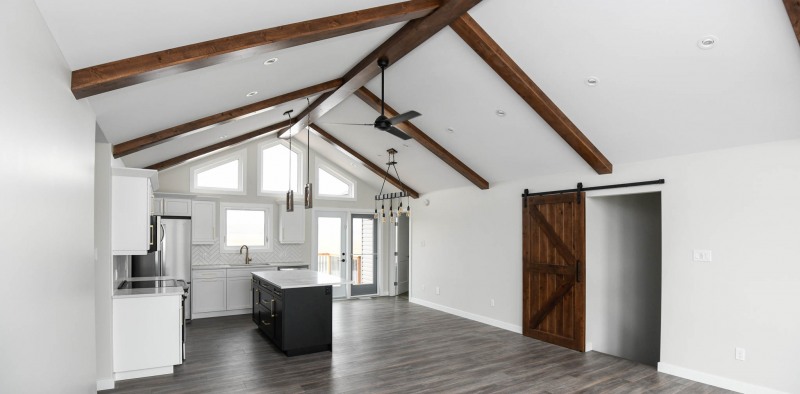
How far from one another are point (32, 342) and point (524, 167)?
594 centimetres

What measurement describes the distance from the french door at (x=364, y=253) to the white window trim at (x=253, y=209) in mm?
1872

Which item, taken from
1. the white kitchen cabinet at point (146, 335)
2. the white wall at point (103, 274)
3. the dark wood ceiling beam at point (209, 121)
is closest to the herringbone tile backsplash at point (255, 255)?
the dark wood ceiling beam at point (209, 121)

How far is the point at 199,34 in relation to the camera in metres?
2.95

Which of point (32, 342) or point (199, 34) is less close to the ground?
point (199, 34)

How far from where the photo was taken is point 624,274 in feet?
20.8

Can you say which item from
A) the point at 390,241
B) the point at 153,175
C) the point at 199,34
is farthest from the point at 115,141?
the point at 390,241

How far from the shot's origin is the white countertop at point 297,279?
5.52m

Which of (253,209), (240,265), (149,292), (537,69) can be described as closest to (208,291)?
(240,265)

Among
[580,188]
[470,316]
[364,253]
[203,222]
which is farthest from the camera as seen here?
[364,253]

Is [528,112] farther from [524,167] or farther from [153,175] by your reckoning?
[153,175]

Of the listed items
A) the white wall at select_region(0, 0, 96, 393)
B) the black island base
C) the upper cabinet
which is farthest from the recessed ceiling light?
the upper cabinet

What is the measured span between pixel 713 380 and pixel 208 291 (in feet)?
24.4

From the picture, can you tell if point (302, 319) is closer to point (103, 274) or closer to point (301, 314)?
point (301, 314)

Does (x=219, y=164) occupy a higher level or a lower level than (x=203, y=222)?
higher
